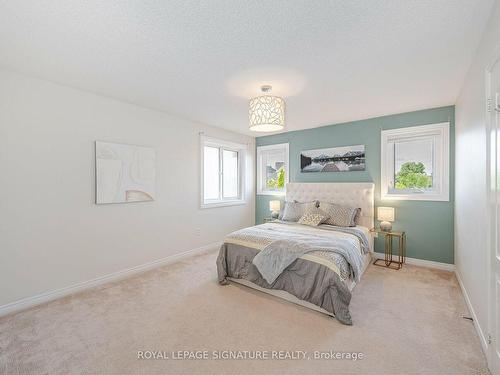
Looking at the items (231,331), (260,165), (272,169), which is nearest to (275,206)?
(272,169)

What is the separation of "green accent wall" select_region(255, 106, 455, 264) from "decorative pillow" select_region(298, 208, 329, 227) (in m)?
0.87

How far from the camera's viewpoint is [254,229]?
3521 millimetres

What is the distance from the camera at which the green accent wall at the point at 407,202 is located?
3.59m

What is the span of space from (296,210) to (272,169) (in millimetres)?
1549

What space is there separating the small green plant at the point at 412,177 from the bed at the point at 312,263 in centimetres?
47

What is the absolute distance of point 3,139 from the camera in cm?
239

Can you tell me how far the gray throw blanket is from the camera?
259cm

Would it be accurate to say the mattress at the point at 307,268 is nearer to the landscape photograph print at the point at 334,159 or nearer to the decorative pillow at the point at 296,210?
the decorative pillow at the point at 296,210

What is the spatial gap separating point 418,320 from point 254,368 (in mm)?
1671

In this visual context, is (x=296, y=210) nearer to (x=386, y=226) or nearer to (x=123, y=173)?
(x=386, y=226)

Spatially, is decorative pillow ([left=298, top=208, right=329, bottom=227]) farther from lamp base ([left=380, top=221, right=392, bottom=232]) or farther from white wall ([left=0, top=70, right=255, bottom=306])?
white wall ([left=0, top=70, right=255, bottom=306])

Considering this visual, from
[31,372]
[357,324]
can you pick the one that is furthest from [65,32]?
[357,324]

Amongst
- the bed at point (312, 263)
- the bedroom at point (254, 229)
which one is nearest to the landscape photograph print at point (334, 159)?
the bedroom at point (254, 229)

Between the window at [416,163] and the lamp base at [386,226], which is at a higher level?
the window at [416,163]
